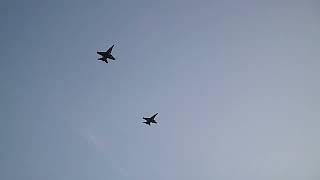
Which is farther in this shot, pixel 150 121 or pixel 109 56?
pixel 150 121

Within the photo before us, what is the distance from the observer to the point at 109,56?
6019 cm

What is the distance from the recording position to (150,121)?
65.7 meters

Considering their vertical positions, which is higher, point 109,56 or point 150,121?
point 109,56

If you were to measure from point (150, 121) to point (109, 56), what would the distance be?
13.0 m
